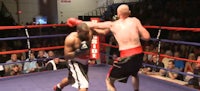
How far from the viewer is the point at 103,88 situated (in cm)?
325

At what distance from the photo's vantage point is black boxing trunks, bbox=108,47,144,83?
2408mm

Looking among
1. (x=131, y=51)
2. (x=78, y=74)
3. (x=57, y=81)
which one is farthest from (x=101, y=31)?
(x=57, y=81)

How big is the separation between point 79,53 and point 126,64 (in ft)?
1.40

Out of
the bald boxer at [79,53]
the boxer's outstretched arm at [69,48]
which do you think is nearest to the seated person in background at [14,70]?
the bald boxer at [79,53]

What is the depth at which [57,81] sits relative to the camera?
358cm

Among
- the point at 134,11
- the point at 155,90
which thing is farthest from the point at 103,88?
the point at 134,11

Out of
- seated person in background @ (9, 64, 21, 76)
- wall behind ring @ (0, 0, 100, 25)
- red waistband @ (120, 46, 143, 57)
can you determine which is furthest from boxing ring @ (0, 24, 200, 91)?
wall behind ring @ (0, 0, 100, 25)

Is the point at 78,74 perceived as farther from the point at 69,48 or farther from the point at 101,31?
the point at 101,31

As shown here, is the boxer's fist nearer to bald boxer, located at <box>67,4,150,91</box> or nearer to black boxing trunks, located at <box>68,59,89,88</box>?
black boxing trunks, located at <box>68,59,89,88</box>

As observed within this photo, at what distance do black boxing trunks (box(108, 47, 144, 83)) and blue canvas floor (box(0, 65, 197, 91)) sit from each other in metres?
0.78

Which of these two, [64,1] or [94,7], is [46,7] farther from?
[94,7]

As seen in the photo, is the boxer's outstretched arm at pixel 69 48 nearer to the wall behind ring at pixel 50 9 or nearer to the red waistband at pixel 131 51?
the red waistband at pixel 131 51

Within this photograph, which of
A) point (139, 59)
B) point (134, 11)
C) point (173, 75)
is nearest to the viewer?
point (139, 59)

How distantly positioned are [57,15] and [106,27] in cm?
660
